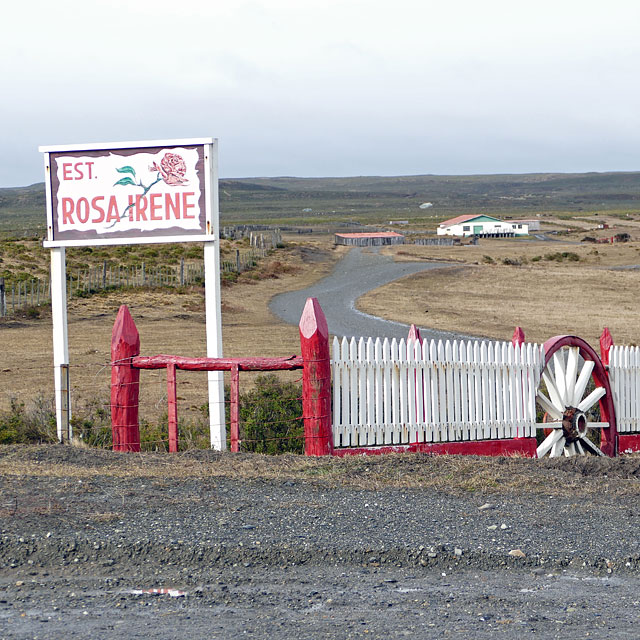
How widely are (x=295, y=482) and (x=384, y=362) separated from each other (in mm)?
2558

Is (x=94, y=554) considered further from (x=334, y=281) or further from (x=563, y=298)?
(x=334, y=281)

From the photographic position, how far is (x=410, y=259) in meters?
60.2

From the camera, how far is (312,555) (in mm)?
5082

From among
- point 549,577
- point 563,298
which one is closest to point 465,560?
point 549,577

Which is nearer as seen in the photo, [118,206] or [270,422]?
[270,422]

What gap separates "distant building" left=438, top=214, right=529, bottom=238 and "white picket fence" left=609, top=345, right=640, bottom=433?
11079 centimetres

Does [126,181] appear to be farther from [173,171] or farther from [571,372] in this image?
[571,372]

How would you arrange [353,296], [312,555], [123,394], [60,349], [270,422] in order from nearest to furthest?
[312,555], [123,394], [270,422], [60,349], [353,296]

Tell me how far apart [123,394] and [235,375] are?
1259 mm

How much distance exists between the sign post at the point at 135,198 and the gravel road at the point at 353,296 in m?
13.5

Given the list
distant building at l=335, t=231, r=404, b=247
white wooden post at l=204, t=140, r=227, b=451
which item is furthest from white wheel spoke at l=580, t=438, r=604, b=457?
distant building at l=335, t=231, r=404, b=247

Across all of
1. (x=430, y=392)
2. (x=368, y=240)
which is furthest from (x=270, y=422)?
(x=368, y=240)

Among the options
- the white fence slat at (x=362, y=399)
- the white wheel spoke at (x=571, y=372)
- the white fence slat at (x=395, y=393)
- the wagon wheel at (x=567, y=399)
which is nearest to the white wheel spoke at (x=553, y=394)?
the wagon wheel at (x=567, y=399)

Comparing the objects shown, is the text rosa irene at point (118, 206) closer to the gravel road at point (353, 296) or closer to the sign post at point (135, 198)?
the sign post at point (135, 198)
